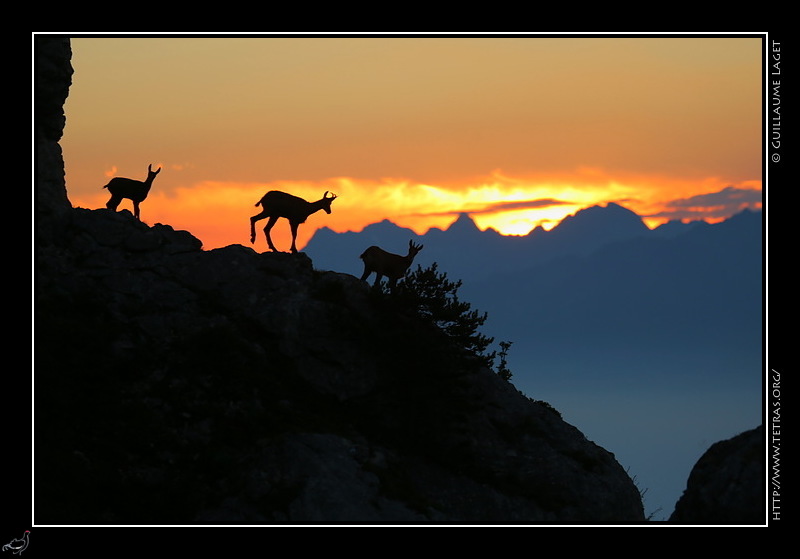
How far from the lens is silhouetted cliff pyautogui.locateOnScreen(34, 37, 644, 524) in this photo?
88.0 feet

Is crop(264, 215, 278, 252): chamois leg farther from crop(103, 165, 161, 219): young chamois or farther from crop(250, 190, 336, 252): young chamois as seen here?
crop(103, 165, 161, 219): young chamois

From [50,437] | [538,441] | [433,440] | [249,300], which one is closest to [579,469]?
[538,441]

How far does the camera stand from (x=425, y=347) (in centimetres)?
3231

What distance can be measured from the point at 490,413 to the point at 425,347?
3958 millimetres

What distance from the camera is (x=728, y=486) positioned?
1006 inches

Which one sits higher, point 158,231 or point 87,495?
point 158,231

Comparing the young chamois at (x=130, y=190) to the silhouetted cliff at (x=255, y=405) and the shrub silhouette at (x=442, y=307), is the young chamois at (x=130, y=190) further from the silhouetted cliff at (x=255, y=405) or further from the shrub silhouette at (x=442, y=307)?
the shrub silhouette at (x=442, y=307)

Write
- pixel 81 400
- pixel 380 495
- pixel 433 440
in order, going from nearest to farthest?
pixel 380 495 → pixel 81 400 → pixel 433 440

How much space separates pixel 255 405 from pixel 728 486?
579 inches

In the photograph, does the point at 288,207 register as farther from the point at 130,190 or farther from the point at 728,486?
the point at 728,486

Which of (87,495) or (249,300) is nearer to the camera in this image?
(87,495)

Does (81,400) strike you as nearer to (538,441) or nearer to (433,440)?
Result: (433,440)
